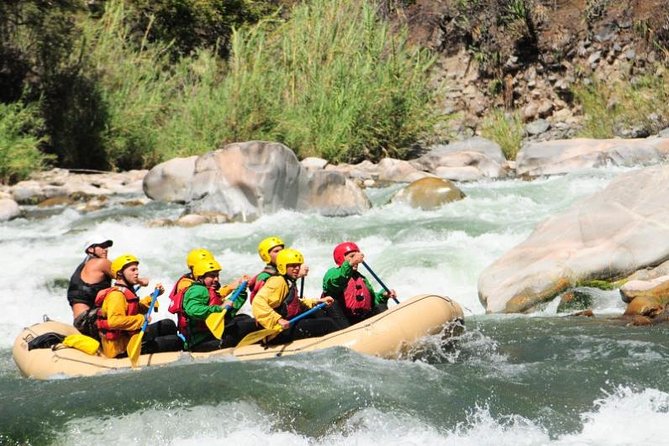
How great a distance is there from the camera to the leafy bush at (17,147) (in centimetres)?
Answer: 1318

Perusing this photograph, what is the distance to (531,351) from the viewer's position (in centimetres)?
570

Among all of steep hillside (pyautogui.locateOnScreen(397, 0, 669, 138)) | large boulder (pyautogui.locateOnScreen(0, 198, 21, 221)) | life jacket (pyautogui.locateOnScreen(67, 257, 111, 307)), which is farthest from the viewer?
steep hillside (pyautogui.locateOnScreen(397, 0, 669, 138))

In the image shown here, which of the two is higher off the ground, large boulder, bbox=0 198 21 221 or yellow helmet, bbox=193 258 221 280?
yellow helmet, bbox=193 258 221 280

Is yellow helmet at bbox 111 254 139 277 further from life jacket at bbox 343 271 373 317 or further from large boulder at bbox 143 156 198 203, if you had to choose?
large boulder at bbox 143 156 198 203

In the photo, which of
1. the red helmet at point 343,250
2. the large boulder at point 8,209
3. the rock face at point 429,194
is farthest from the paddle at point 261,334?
the large boulder at point 8,209

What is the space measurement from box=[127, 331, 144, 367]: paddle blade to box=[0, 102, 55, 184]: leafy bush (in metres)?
8.50

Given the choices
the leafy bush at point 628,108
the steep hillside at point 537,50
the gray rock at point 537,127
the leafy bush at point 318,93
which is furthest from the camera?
the steep hillside at point 537,50

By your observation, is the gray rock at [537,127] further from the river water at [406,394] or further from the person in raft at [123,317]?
the person in raft at [123,317]

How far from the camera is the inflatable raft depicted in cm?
540

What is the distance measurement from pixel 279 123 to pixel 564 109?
22.6 ft

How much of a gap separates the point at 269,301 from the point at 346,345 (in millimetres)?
519

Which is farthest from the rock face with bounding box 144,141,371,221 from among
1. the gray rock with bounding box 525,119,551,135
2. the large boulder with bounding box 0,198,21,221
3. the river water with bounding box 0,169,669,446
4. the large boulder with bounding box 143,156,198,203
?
the gray rock with bounding box 525,119,551,135

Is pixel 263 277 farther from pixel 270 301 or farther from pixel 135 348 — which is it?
pixel 135 348

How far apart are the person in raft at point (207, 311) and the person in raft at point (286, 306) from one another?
6.9 inches
